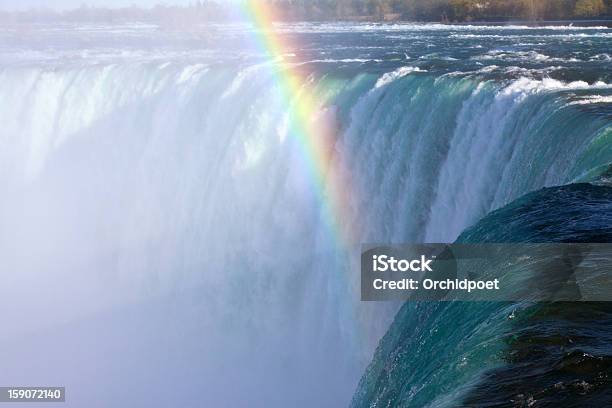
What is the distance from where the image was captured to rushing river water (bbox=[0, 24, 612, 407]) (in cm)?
1040

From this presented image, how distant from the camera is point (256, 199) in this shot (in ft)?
52.0

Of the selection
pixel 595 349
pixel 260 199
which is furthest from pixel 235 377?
pixel 595 349

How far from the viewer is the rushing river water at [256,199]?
10.4 meters

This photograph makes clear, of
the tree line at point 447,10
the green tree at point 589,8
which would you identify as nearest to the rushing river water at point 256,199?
the green tree at point 589,8

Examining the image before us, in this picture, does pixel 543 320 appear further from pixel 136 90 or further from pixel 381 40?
pixel 381 40

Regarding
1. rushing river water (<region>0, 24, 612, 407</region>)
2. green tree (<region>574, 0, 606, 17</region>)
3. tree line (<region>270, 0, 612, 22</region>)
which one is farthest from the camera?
tree line (<region>270, 0, 612, 22</region>)

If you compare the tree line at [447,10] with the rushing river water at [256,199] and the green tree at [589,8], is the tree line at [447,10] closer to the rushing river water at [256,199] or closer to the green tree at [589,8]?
the green tree at [589,8]

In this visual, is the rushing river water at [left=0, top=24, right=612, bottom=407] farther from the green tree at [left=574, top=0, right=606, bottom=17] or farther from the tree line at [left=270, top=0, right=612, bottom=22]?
the tree line at [left=270, top=0, right=612, bottom=22]

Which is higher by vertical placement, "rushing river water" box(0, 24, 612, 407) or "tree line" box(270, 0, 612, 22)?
"tree line" box(270, 0, 612, 22)

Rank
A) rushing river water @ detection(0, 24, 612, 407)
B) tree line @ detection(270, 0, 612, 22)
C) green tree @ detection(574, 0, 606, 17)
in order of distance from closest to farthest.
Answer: rushing river water @ detection(0, 24, 612, 407) → green tree @ detection(574, 0, 606, 17) → tree line @ detection(270, 0, 612, 22)

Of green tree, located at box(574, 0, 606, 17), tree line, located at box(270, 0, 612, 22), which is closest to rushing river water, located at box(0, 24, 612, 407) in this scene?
green tree, located at box(574, 0, 606, 17)

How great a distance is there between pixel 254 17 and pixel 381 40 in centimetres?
3914

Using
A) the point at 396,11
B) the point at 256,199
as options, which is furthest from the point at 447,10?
the point at 256,199

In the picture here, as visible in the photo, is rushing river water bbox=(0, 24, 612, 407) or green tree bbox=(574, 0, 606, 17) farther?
green tree bbox=(574, 0, 606, 17)
